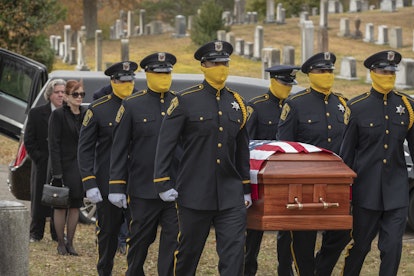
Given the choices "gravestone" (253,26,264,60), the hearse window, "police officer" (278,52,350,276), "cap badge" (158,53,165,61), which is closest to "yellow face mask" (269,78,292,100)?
"police officer" (278,52,350,276)

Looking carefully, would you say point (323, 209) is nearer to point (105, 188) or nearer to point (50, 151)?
point (105, 188)

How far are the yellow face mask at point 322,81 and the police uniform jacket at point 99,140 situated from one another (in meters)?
1.62

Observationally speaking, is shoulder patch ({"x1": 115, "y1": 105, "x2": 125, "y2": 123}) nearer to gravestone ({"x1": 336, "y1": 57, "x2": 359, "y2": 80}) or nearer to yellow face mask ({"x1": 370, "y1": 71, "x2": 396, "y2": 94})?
yellow face mask ({"x1": 370, "y1": 71, "x2": 396, "y2": 94})

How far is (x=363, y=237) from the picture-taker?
10.2 meters

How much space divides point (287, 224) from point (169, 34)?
1749 inches

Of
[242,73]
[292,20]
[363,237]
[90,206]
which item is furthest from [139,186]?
[292,20]

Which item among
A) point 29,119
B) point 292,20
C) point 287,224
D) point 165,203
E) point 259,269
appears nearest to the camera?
point 287,224

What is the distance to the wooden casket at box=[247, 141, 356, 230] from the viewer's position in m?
9.48

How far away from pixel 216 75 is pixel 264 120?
2332 mm

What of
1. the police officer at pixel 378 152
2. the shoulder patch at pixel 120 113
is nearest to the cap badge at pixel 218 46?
the shoulder patch at pixel 120 113

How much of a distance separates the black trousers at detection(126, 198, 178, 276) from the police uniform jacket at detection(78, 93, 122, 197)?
32.0 inches

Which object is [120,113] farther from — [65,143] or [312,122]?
[65,143]

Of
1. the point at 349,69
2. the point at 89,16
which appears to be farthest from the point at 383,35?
the point at 89,16

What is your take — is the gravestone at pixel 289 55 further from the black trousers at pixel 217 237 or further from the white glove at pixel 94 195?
the black trousers at pixel 217 237
